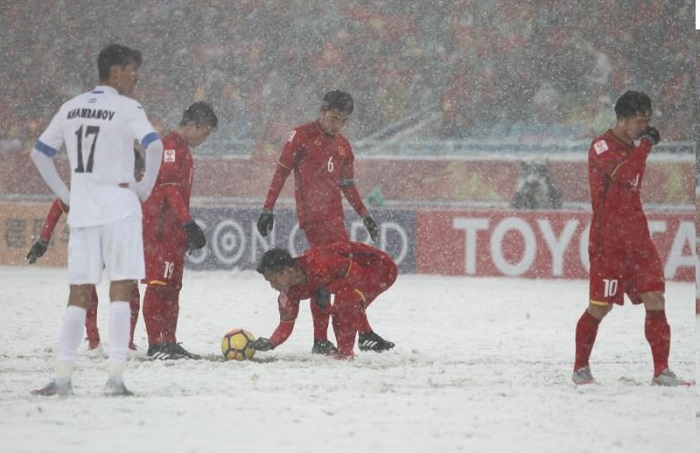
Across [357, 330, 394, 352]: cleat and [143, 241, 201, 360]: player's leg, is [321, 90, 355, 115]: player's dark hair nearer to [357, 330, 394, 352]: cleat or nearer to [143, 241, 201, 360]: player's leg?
[143, 241, 201, 360]: player's leg

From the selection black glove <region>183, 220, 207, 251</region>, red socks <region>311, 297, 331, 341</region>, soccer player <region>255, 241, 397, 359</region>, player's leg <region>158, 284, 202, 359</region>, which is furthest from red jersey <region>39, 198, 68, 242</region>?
red socks <region>311, 297, 331, 341</region>

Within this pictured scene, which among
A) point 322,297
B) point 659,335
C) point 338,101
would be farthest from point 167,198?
point 659,335

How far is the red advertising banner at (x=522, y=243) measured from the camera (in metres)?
15.1

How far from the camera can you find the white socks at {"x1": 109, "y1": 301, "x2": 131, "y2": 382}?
554 centimetres

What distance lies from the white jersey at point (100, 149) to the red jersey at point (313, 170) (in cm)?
224

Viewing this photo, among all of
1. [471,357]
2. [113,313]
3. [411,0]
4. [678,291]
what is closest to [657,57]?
[411,0]

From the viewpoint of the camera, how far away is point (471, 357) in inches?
301

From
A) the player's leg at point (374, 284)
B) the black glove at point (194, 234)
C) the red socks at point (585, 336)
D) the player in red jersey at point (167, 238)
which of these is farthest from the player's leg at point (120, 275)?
the red socks at point (585, 336)

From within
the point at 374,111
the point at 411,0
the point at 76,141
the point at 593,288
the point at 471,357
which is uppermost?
the point at 411,0

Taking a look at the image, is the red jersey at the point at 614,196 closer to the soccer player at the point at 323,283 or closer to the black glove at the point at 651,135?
the black glove at the point at 651,135

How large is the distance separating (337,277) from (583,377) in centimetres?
177

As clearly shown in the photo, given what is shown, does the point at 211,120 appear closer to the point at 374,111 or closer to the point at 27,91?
the point at 374,111

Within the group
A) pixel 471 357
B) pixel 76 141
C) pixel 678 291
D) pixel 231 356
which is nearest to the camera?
pixel 76 141

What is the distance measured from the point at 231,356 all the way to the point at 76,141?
205 cm
